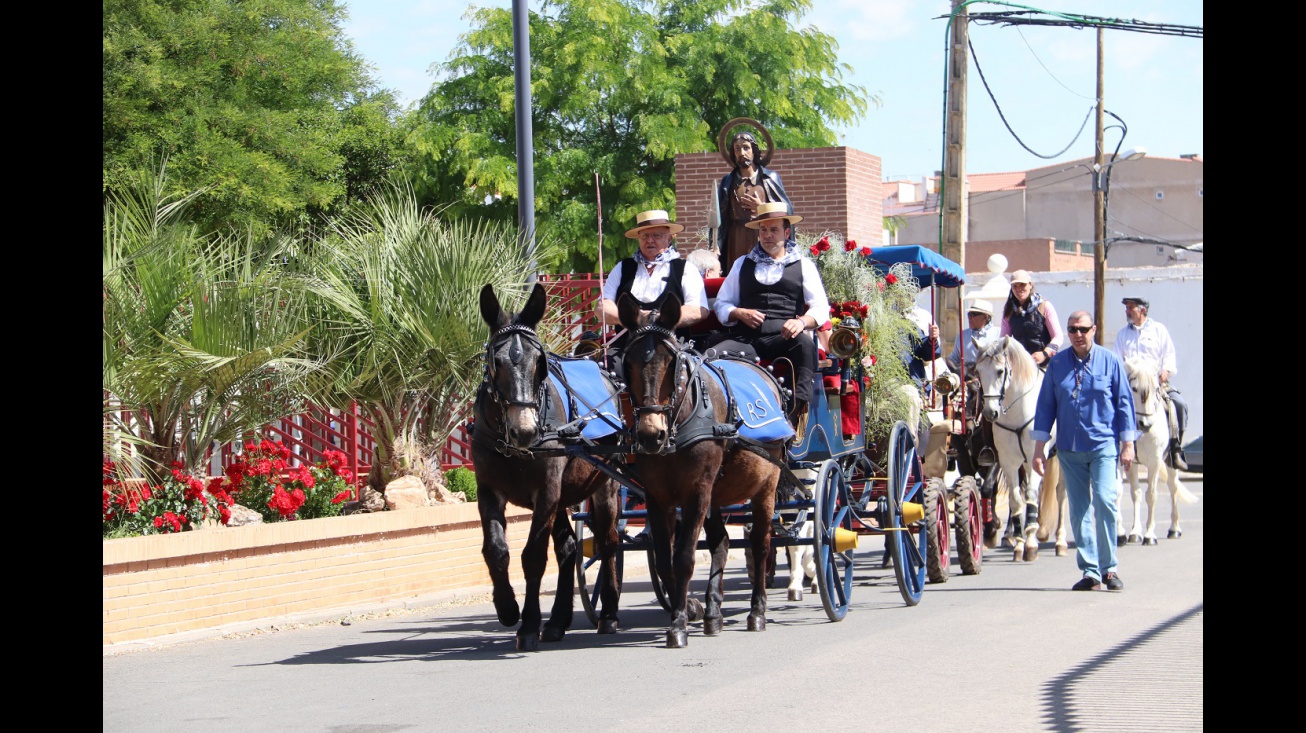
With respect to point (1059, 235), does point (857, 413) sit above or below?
below

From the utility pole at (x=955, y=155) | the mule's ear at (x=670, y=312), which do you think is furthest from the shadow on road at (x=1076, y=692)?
the utility pole at (x=955, y=155)

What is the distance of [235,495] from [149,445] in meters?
1.02

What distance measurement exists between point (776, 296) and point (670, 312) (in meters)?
2.19

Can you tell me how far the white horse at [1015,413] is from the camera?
1528cm

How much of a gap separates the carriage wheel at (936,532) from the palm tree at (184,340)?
17.4ft

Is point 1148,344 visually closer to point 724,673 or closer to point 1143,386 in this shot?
point 1143,386

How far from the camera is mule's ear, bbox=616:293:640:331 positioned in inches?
372

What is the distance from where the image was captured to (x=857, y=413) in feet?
39.7

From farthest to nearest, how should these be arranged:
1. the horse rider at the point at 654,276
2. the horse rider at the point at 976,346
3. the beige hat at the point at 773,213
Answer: the horse rider at the point at 976,346 < the beige hat at the point at 773,213 < the horse rider at the point at 654,276

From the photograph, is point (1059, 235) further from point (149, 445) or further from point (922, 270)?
point (149, 445)

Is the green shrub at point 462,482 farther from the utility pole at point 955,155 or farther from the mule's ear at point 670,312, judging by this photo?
the utility pole at point 955,155

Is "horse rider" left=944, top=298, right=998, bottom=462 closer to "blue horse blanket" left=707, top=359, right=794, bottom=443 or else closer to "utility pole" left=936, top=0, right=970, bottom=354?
"blue horse blanket" left=707, top=359, right=794, bottom=443

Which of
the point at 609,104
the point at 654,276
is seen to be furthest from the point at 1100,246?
the point at 654,276

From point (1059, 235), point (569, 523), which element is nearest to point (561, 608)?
point (569, 523)
